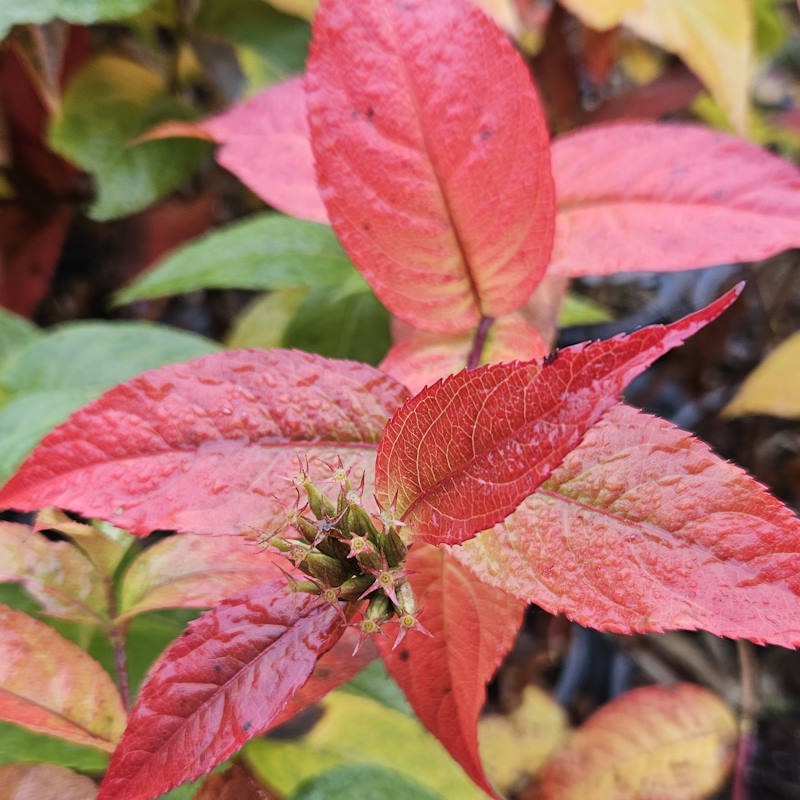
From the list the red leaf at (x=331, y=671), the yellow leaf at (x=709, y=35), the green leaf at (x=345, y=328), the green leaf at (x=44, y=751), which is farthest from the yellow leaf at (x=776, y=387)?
the green leaf at (x=44, y=751)

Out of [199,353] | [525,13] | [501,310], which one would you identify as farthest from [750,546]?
[525,13]

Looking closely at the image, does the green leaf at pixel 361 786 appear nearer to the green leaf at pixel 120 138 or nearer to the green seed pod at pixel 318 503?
the green seed pod at pixel 318 503

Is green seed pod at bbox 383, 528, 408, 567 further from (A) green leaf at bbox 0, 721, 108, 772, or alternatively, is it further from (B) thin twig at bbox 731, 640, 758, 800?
(B) thin twig at bbox 731, 640, 758, 800

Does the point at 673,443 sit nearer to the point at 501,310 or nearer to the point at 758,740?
the point at 501,310

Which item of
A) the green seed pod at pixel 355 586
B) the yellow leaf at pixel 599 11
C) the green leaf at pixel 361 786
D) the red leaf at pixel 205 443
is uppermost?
the yellow leaf at pixel 599 11

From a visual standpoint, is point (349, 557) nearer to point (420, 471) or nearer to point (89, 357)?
point (420, 471)

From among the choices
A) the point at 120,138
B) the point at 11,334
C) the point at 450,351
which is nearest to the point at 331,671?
the point at 450,351
